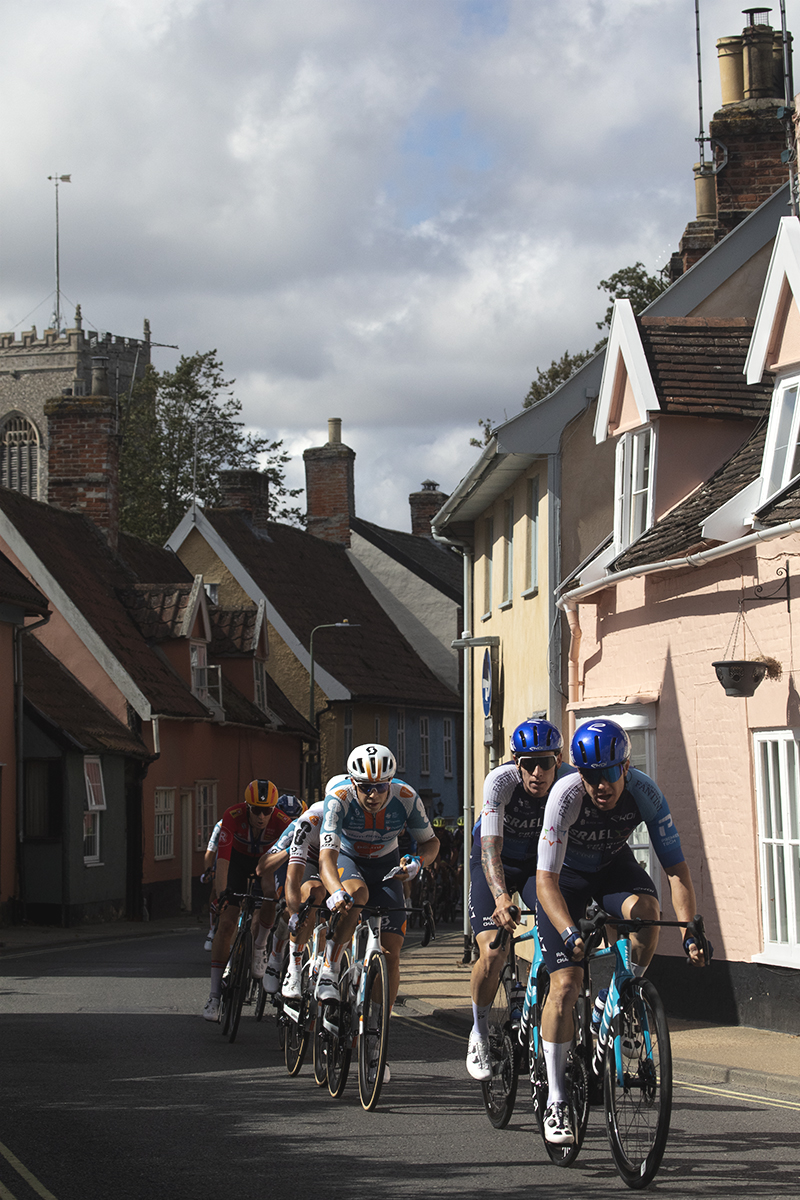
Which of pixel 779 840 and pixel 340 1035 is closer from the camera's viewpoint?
pixel 340 1035

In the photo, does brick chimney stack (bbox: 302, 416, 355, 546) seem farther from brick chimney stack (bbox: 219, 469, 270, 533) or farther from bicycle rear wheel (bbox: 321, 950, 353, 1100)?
bicycle rear wheel (bbox: 321, 950, 353, 1100)

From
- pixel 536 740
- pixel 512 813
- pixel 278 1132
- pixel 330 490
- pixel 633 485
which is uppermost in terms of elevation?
pixel 330 490

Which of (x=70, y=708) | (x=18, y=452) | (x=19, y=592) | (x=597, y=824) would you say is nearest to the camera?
(x=597, y=824)

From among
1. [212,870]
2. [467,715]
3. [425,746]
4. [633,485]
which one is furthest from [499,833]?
[425,746]

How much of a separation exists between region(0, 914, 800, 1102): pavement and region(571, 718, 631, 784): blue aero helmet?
3.34 m

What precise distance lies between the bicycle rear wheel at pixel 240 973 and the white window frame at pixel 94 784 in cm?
1753

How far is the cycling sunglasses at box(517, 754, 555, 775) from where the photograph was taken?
27.4 ft

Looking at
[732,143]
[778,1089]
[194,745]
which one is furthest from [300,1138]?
[194,745]

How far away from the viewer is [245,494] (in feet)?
167

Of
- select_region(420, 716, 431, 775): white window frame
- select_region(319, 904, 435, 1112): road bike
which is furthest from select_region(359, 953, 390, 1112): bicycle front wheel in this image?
select_region(420, 716, 431, 775): white window frame

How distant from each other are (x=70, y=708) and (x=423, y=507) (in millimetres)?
34319

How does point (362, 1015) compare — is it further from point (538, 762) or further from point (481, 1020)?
point (538, 762)

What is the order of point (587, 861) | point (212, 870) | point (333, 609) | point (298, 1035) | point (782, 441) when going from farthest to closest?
1. point (333, 609)
2. point (782, 441)
3. point (212, 870)
4. point (298, 1035)
5. point (587, 861)

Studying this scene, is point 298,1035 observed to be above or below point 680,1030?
above
